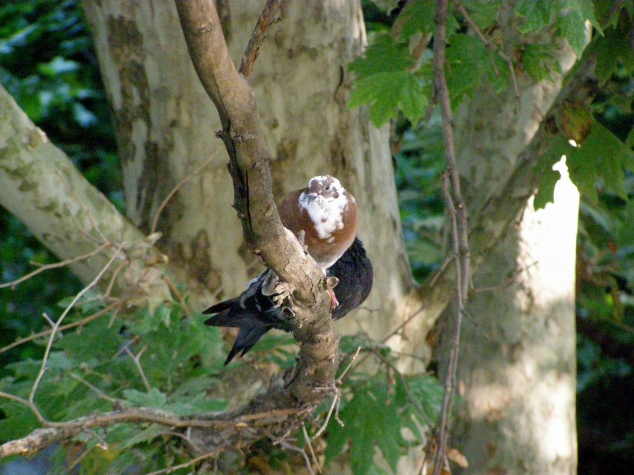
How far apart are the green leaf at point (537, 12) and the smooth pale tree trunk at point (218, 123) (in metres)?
0.78

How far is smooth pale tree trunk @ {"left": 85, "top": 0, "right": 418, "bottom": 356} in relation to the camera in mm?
2166

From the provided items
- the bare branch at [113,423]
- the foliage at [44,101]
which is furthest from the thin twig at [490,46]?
the foliage at [44,101]

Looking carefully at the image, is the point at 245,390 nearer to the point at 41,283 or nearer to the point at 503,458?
the point at 503,458

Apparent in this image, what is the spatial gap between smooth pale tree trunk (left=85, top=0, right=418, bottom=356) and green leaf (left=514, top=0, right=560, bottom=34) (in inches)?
30.7

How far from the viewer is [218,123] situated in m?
2.21

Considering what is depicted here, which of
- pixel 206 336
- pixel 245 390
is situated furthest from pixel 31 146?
pixel 245 390

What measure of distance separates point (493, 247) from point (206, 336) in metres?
1.12

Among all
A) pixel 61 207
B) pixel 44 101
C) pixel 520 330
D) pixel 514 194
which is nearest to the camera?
pixel 61 207

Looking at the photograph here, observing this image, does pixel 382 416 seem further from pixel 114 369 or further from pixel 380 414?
pixel 114 369

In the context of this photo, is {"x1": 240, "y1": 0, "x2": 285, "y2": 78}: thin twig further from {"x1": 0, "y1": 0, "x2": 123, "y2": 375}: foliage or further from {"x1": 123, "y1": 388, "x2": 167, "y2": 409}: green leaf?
{"x1": 0, "y1": 0, "x2": 123, "y2": 375}: foliage

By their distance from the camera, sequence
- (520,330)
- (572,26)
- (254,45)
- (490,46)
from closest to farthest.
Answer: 1. (254,45)
2. (572,26)
3. (490,46)
4. (520,330)

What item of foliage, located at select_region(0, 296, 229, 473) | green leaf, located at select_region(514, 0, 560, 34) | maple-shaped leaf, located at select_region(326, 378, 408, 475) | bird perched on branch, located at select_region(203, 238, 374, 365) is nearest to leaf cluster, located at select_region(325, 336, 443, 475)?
maple-shaped leaf, located at select_region(326, 378, 408, 475)

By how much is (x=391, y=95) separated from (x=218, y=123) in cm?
75

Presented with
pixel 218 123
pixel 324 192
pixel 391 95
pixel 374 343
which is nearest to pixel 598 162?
pixel 391 95
